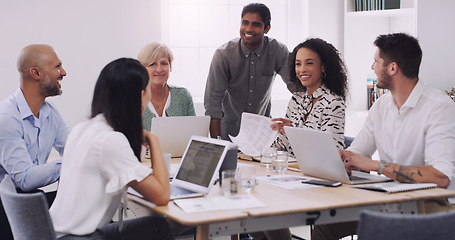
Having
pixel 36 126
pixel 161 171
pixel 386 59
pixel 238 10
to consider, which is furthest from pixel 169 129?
pixel 238 10

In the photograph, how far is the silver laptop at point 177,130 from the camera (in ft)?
10.7

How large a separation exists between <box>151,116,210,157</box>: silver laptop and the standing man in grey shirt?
767mm

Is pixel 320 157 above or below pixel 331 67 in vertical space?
below

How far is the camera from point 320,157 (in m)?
2.58

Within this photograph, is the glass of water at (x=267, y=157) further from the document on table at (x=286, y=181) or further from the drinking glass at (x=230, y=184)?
the drinking glass at (x=230, y=184)

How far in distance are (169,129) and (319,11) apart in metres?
2.61

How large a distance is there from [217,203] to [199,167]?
1.01 ft

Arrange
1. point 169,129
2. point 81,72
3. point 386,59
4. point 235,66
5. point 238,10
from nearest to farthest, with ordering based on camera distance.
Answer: point 386,59, point 169,129, point 235,66, point 81,72, point 238,10

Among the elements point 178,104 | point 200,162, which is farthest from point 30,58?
point 200,162

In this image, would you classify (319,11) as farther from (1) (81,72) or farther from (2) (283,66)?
(1) (81,72)

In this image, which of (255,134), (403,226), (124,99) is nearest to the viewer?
(403,226)

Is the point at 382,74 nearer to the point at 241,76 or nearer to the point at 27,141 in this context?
the point at 241,76

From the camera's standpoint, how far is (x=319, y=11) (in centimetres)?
536

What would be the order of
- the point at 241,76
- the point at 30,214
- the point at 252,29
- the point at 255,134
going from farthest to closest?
the point at 241,76 < the point at 252,29 < the point at 255,134 < the point at 30,214
